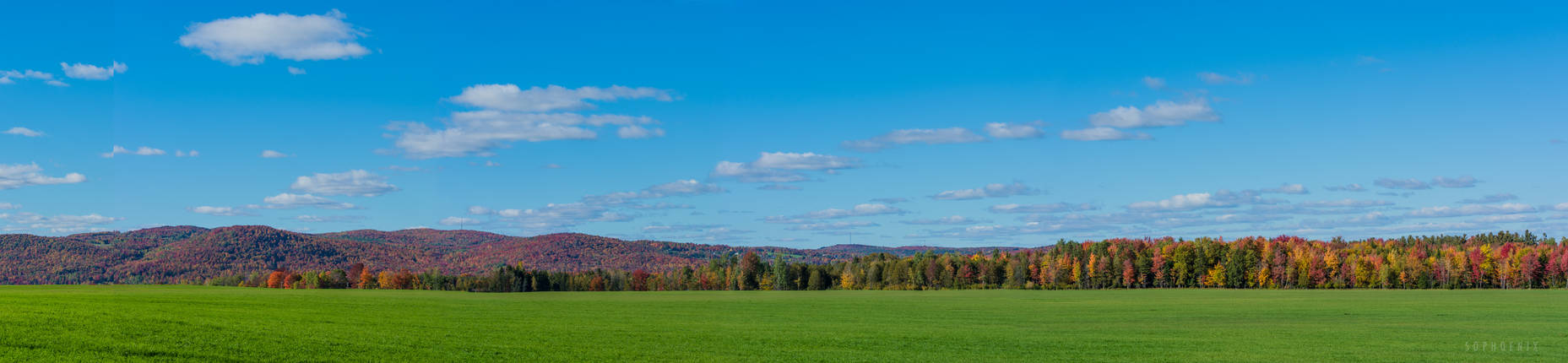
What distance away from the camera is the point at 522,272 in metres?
160

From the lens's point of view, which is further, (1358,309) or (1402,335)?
(1358,309)

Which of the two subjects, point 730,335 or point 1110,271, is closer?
point 730,335

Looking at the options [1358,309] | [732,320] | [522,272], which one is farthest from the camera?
[522,272]

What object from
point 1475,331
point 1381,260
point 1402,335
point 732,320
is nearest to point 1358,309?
point 1475,331

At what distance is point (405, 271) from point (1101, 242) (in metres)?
131

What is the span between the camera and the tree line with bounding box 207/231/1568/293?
142m

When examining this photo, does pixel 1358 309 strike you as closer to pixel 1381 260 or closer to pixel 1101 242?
pixel 1381 260

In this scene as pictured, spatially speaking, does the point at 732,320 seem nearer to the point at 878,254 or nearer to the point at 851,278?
the point at 851,278

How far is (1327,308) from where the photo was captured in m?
73.3

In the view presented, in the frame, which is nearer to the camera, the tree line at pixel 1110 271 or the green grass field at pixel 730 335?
the green grass field at pixel 730 335

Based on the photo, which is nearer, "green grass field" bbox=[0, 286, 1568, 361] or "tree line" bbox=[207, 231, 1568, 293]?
"green grass field" bbox=[0, 286, 1568, 361]

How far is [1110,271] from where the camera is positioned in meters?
159

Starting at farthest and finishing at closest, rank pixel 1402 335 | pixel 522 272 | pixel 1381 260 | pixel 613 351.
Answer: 1. pixel 522 272
2. pixel 1381 260
3. pixel 1402 335
4. pixel 613 351

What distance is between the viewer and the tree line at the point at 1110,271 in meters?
142
